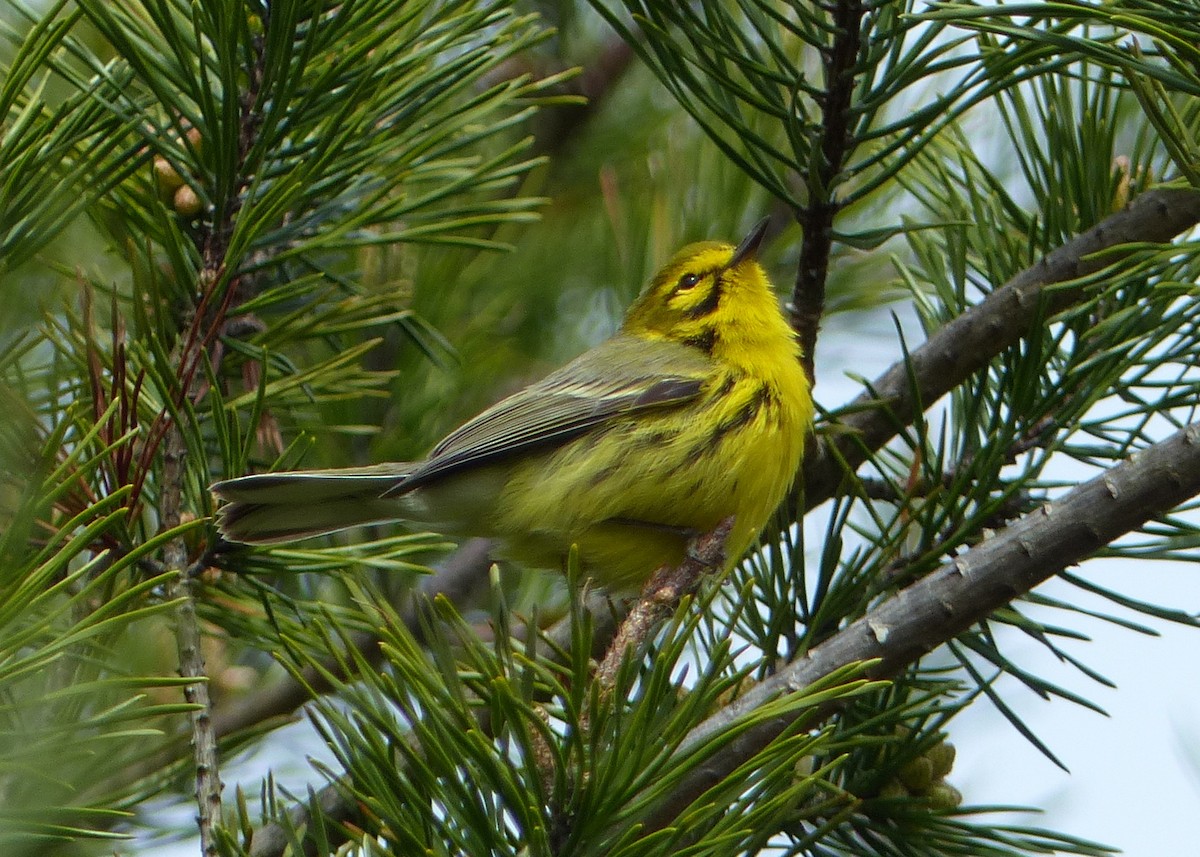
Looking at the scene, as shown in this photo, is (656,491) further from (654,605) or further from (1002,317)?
(654,605)

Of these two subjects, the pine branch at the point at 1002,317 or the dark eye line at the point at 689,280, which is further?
the dark eye line at the point at 689,280

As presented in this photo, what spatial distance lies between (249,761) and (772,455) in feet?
5.82

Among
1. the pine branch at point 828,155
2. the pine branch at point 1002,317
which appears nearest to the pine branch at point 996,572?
the pine branch at point 1002,317

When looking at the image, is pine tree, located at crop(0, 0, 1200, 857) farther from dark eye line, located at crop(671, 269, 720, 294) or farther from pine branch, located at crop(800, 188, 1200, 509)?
dark eye line, located at crop(671, 269, 720, 294)

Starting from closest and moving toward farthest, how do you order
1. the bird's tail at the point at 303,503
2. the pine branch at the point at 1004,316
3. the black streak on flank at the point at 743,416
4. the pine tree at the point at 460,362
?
the pine tree at the point at 460,362 < the bird's tail at the point at 303,503 < the pine branch at the point at 1004,316 < the black streak on flank at the point at 743,416

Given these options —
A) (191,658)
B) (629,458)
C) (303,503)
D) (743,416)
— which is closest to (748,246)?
(743,416)

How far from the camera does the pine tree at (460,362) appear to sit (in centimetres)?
160

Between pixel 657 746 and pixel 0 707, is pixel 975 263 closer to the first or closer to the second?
pixel 657 746

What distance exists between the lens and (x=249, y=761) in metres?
3.67

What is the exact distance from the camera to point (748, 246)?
3703 millimetres

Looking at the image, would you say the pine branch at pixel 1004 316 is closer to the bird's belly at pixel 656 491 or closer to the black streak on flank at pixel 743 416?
the bird's belly at pixel 656 491

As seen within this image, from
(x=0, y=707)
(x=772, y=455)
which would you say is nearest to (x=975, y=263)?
(x=772, y=455)

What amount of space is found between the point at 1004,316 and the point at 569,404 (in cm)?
135

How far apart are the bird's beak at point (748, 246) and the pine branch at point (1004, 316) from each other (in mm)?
948
